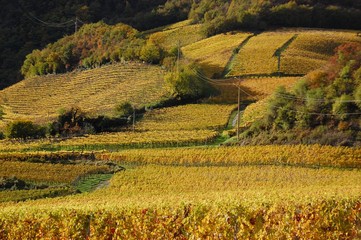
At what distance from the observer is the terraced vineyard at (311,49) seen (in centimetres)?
9462

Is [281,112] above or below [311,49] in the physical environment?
below

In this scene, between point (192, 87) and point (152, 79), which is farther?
point (152, 79)

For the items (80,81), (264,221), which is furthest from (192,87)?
(264,221)

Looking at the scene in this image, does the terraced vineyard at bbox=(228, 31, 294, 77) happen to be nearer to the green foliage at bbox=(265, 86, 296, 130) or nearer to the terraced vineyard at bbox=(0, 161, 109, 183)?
the green foliage at bbox=(265, 86, 296, 130)

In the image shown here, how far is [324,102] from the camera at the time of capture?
55.9m

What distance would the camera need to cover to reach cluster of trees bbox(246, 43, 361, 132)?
176 feet

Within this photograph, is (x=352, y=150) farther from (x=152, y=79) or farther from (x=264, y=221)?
(x=152, y=79)

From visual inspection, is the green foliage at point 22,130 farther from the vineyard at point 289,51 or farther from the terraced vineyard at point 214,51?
the vineyard at point 289,51

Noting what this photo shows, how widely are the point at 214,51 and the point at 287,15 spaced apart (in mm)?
23719

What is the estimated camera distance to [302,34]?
4461 inches

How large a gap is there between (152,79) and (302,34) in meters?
39.1

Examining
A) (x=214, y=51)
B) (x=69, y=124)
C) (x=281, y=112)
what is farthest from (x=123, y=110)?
(x=214, y=51)

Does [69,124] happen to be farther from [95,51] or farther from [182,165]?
[95,51]

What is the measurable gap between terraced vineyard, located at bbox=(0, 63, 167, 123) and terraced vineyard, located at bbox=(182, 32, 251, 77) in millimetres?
11445
